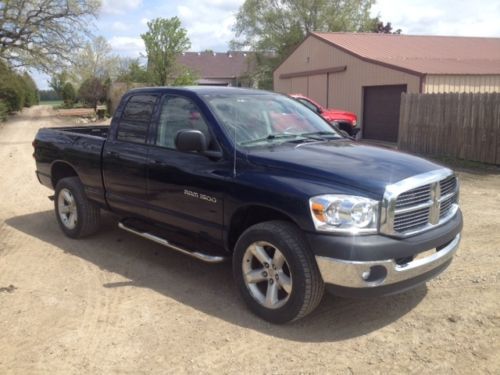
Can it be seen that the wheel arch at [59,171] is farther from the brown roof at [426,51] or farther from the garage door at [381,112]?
the garage door at [381,112]

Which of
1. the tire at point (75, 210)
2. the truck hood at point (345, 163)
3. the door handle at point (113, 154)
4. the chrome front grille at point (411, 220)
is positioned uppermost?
the truck hood at point (345, 163)

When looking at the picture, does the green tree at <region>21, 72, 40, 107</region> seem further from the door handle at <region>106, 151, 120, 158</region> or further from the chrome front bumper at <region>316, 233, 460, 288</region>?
the chrome front bumper at <region>316, 233, 460, 288</region>


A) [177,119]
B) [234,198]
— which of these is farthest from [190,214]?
[177,119]

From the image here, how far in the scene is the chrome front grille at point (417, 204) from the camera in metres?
3.68

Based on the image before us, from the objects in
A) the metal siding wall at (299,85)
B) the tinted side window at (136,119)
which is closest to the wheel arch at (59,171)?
the tinted side window at (136,119)

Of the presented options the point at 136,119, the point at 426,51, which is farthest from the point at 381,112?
the point at 136,119

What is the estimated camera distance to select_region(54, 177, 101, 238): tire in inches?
246

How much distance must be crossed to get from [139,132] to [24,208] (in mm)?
3904

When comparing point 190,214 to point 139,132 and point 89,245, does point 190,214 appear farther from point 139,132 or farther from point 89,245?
point 89,245

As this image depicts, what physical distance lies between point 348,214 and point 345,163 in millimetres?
579

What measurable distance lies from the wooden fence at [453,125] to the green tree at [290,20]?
2575cm

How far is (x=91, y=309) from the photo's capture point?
443 cm

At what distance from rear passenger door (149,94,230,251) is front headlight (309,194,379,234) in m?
1.06

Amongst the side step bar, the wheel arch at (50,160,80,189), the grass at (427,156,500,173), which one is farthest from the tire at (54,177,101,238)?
the grass at (427,156,500,173)
